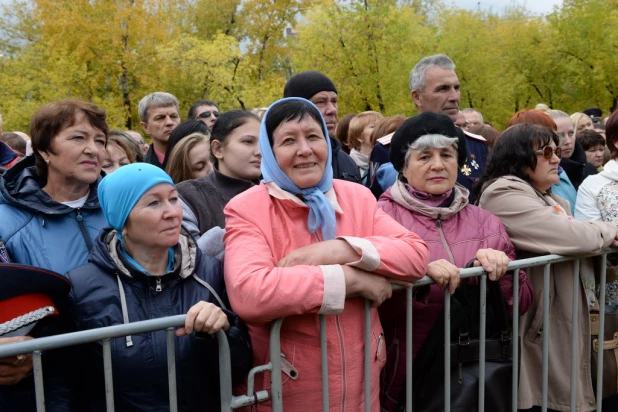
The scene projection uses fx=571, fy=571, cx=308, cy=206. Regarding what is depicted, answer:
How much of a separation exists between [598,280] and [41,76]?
70.2 feet

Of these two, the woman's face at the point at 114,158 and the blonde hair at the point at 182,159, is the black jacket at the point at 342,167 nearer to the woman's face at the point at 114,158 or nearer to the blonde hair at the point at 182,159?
the blonde hair at the point at 182,159

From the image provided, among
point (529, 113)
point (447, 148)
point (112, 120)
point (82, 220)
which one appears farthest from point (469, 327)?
point (112, 120)

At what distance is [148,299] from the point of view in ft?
7.63

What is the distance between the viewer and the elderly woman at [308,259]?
2225 mm

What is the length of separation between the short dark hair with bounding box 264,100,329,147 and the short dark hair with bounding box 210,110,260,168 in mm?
1014

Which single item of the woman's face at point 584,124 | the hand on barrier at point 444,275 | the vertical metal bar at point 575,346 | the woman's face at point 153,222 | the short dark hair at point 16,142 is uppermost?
the woman's face at point 584,124

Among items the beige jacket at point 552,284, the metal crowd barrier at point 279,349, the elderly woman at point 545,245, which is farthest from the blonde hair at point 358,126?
the metal crowd barrier at point 279,349

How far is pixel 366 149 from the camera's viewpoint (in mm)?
6684

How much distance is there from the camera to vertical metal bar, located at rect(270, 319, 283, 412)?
231 centimetres

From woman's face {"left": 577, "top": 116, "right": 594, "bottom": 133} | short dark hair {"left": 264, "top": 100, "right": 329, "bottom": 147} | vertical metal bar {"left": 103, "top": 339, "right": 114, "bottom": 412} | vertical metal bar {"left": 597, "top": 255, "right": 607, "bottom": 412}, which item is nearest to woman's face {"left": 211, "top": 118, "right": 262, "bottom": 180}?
short dark hair {"left": 264, "top": 100, "right": 329, "bottom": 147}

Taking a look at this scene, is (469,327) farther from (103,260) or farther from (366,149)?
(366,149)

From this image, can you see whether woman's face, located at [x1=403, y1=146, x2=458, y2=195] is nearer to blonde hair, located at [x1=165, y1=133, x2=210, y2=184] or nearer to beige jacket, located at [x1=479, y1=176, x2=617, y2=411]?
beige jacket, located at [x1=479, y1=176, x2=617, y2=411]

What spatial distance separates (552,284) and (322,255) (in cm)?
159

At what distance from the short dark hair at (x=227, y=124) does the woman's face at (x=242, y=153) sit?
24 millimetres
